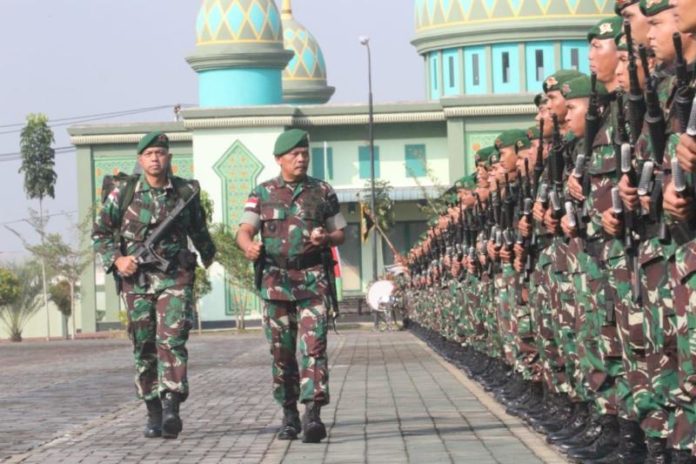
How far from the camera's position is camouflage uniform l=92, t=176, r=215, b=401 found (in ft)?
43.6

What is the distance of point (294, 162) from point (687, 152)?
19.8 ft

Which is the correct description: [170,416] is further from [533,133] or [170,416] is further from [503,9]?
[503,9]

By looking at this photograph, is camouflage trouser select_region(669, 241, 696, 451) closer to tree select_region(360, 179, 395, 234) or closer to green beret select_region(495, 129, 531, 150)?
green beret select_region(495, 129, 531, 150)

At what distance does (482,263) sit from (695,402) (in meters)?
9.40

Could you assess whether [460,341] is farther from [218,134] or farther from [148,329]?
[218,134]

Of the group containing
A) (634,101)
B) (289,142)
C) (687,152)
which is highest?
(289,142)

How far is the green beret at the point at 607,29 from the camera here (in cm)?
1090

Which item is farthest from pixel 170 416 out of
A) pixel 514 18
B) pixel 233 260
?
pixel 514 18

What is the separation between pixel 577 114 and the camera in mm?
11617

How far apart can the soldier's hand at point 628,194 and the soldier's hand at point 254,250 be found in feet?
15.0

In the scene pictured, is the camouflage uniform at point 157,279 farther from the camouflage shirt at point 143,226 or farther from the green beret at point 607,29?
the green beret at point 607,29

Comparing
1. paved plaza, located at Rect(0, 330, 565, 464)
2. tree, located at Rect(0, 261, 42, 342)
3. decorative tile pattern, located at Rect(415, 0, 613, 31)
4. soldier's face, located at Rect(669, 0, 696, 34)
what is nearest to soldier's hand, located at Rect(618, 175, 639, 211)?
soldier's face, located at Rect(669, 0, 696, 34)

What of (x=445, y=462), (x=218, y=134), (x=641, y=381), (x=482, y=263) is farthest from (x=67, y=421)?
(x=218, y=134)

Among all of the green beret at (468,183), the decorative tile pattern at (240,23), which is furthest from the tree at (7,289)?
the green beret at (468,183)
